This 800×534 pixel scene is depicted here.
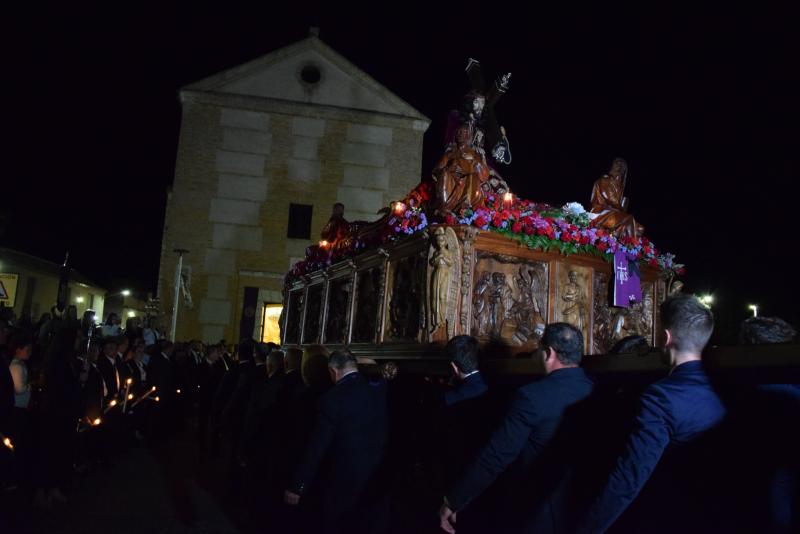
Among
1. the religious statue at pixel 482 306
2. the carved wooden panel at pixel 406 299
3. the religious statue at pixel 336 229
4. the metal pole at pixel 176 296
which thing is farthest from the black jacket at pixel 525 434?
the metal pole at pixel 176 296

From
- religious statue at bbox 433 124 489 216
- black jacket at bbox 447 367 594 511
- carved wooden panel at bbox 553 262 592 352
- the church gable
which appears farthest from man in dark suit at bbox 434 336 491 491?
the church gable

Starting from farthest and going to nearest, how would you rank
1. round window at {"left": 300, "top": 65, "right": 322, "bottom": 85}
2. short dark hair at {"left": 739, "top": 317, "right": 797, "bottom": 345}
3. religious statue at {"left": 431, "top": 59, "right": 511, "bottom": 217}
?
round window at {"left": 300, "top": 65, "right": 322, "bottom": 85} → religious statue at {"left": 431, "top": 59, "right": 511, "bottom": 217} → short dark hair at {"left": 739, "top": 317, "right": 797, "bottom": 345}

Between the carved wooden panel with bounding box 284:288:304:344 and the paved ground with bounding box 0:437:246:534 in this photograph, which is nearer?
the paved ground with bounding box 0:437:246:534

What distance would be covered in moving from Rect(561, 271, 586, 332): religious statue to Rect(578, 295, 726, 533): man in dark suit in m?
5.86

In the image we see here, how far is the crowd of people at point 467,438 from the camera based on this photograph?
10.2ft

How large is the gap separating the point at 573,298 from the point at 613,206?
5.53ft

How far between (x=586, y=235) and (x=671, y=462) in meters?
6.07

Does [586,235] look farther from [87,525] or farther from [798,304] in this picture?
Result: [798,304]

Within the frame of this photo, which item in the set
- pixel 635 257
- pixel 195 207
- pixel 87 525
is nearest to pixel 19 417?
pixel 87 525

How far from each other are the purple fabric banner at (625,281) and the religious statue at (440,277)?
2741mm

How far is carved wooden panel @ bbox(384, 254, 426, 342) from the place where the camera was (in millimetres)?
8828

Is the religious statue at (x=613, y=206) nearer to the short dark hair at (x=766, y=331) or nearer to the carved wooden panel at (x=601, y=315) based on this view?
the carved wooden panel at (x=601, y=315)

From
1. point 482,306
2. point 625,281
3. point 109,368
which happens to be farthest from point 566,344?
point 109,368

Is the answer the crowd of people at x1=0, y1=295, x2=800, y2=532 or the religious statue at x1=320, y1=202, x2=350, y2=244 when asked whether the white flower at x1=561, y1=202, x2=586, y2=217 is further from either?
the religious statue at x1=320, y1=202, x2=350, y2=244
